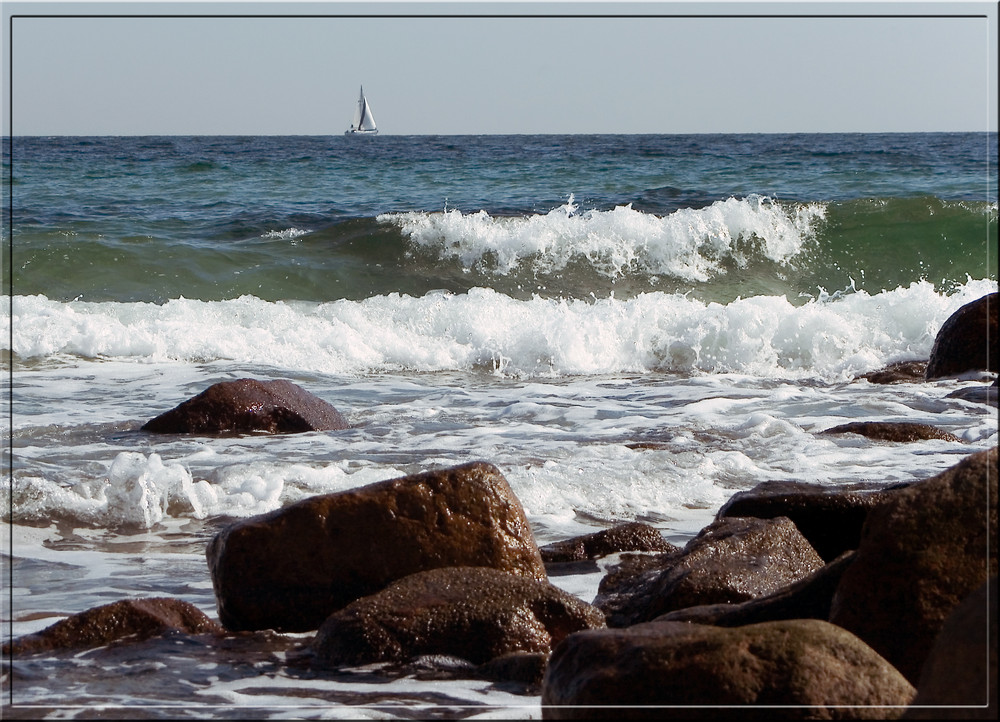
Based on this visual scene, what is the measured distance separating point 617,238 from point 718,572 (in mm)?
9921

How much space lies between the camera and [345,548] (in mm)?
3197

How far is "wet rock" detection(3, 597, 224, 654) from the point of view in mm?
2807

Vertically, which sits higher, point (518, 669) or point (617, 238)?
point (617, 238)

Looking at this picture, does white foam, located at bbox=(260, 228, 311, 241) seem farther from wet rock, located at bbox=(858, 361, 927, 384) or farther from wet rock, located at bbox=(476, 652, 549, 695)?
wet rock, located at bbox=(476, 652, 549, 695)

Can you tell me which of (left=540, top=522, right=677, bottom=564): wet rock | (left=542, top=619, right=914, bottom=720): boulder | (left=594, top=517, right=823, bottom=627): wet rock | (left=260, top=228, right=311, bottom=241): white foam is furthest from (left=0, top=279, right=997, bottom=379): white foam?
(left=542, top=619, right=914, bottom=720): boulder

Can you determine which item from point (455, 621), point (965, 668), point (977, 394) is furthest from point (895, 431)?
point (965, 668)

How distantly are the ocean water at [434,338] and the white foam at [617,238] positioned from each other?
41mm

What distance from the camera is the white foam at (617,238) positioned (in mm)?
12531

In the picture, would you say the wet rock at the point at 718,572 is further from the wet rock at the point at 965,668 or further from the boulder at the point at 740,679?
the wet rock at the point at 965,668

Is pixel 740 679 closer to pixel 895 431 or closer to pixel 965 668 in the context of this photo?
pixel 965 668

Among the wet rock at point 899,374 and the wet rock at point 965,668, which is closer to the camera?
the wet rock at point 965,668

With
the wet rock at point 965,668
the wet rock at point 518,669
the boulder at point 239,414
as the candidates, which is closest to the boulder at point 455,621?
the wet rock at point 518,669

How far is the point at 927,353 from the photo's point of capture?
29.6ft

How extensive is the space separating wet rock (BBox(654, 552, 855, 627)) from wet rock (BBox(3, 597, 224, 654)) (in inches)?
50.8
